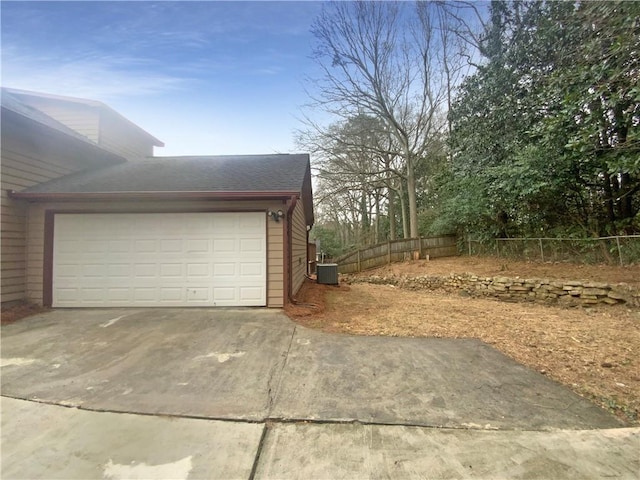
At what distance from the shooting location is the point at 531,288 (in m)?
8.58

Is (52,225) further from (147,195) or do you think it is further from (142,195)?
(147,195)

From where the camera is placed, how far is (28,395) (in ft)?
9.59

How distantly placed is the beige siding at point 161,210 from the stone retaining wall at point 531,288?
7.22 metres

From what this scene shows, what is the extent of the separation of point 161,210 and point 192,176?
54.0 inches

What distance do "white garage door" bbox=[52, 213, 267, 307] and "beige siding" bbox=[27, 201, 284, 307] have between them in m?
0.15

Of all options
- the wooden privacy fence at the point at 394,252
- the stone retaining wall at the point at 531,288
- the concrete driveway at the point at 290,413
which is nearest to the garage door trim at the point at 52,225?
the concrete driveway at the point at 290,413

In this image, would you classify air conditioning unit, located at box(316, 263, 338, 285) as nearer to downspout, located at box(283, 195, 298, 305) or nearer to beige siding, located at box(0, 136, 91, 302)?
downspout, located at box(283, 195, 298, 305)

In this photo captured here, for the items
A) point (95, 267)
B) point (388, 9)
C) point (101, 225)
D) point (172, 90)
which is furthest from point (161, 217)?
point (388, 9)

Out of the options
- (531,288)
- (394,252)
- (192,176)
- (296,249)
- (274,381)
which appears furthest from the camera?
(394,252)

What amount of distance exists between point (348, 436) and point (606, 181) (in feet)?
38.6

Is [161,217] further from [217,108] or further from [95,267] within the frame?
[217,108]

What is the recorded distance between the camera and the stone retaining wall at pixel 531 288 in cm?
686

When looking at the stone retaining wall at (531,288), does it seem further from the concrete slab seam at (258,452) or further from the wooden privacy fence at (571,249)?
the concrete slab seam at (258,452)

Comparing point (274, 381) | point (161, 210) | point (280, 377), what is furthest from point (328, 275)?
point (274, 381)
